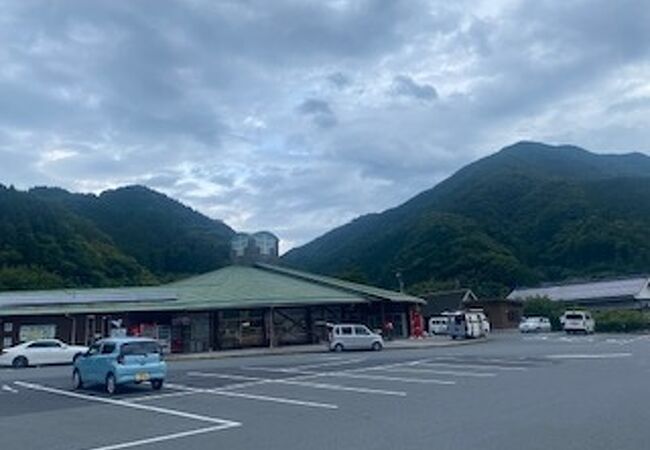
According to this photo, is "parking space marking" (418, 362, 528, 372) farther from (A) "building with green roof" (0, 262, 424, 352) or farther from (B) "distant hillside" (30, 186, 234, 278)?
(B) "distant hillside" (30, 186, 234, 278)

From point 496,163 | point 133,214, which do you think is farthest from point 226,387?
point 496,163

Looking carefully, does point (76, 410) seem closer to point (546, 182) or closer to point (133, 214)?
point (133, 214)

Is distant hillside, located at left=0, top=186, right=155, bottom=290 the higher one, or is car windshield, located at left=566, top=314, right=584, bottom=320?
distant hillside, located at left=0, top=186, right=155, bottom=290

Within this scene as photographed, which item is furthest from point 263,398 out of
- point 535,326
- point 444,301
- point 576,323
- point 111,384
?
point 444,301

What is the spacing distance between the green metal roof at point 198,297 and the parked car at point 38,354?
4867 mm

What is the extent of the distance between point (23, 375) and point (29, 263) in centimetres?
3920

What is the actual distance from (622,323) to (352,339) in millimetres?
24459

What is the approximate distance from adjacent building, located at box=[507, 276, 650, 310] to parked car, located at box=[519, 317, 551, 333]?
10.6 metres

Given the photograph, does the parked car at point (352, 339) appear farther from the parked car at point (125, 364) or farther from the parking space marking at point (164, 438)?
the parking space marking at point (164, 438)

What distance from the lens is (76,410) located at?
14734 millimetres

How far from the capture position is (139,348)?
58.2ft

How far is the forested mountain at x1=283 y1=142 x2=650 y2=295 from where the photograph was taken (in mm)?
82312

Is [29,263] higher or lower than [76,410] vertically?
higher

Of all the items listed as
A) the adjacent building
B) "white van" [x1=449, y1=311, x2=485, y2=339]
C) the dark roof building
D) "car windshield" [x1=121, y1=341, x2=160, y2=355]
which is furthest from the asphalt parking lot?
the adjacent building
